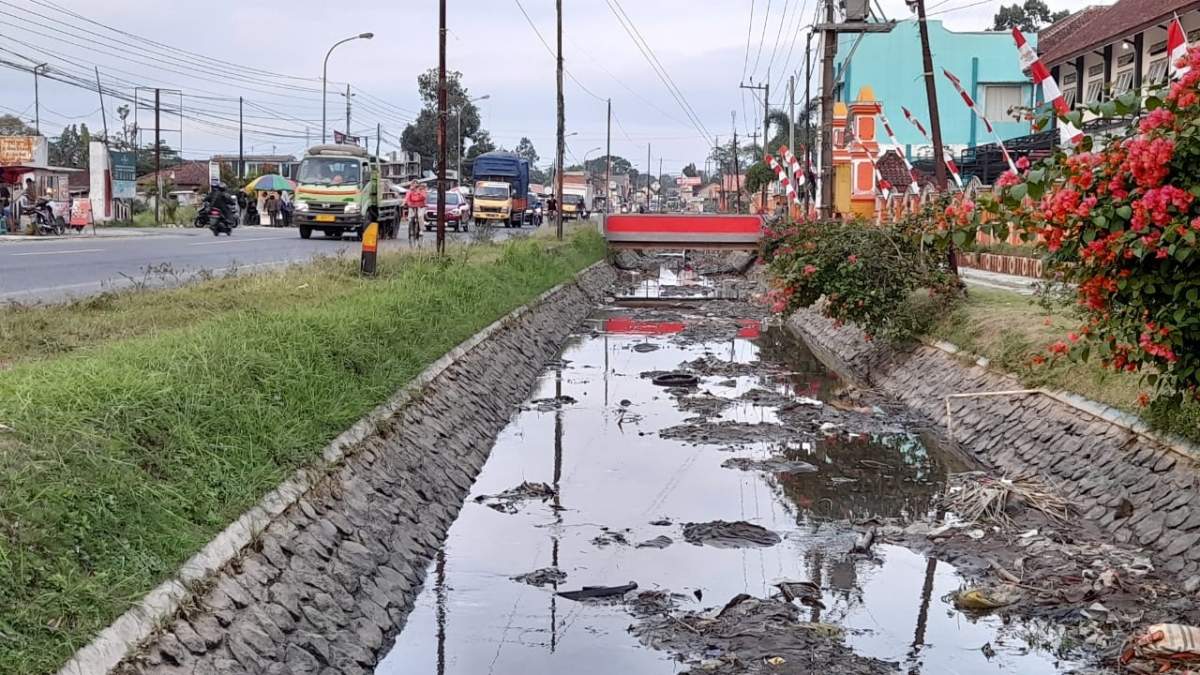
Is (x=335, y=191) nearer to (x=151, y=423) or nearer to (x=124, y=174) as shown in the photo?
(x=124, y=174)

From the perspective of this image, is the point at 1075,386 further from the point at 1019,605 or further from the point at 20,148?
the point at 20,148

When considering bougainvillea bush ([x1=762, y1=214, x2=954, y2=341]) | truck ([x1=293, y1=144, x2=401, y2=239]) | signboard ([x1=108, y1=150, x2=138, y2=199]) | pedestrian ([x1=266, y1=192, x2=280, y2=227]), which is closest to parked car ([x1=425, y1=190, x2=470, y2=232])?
pedestrian ([x1=266, y1=192, x2=280, y2=227])

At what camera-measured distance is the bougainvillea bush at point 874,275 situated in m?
18.3

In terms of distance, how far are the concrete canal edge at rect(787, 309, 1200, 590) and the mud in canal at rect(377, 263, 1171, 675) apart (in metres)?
0.51

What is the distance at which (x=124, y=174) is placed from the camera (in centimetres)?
5341

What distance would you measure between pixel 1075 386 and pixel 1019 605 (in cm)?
450

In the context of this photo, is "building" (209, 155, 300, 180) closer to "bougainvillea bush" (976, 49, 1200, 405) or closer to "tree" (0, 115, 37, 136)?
"tree" (0, 115, 37, 136)

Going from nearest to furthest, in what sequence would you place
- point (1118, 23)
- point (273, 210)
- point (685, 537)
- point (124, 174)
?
point (685, 537)
point (1118, 23)
point (273, 210)
point (124, 174)

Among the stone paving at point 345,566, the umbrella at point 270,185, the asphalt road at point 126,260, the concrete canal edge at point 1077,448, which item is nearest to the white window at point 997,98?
the umbrella at point 270,185

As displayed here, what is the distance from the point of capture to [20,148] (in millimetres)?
41531

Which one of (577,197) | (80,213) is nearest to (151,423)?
(80,213)

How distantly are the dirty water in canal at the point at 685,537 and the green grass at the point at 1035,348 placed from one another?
4.53 ft

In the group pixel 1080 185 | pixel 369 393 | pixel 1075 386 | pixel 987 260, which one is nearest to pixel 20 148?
pixel 987 260

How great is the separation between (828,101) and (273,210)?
97.7ft
